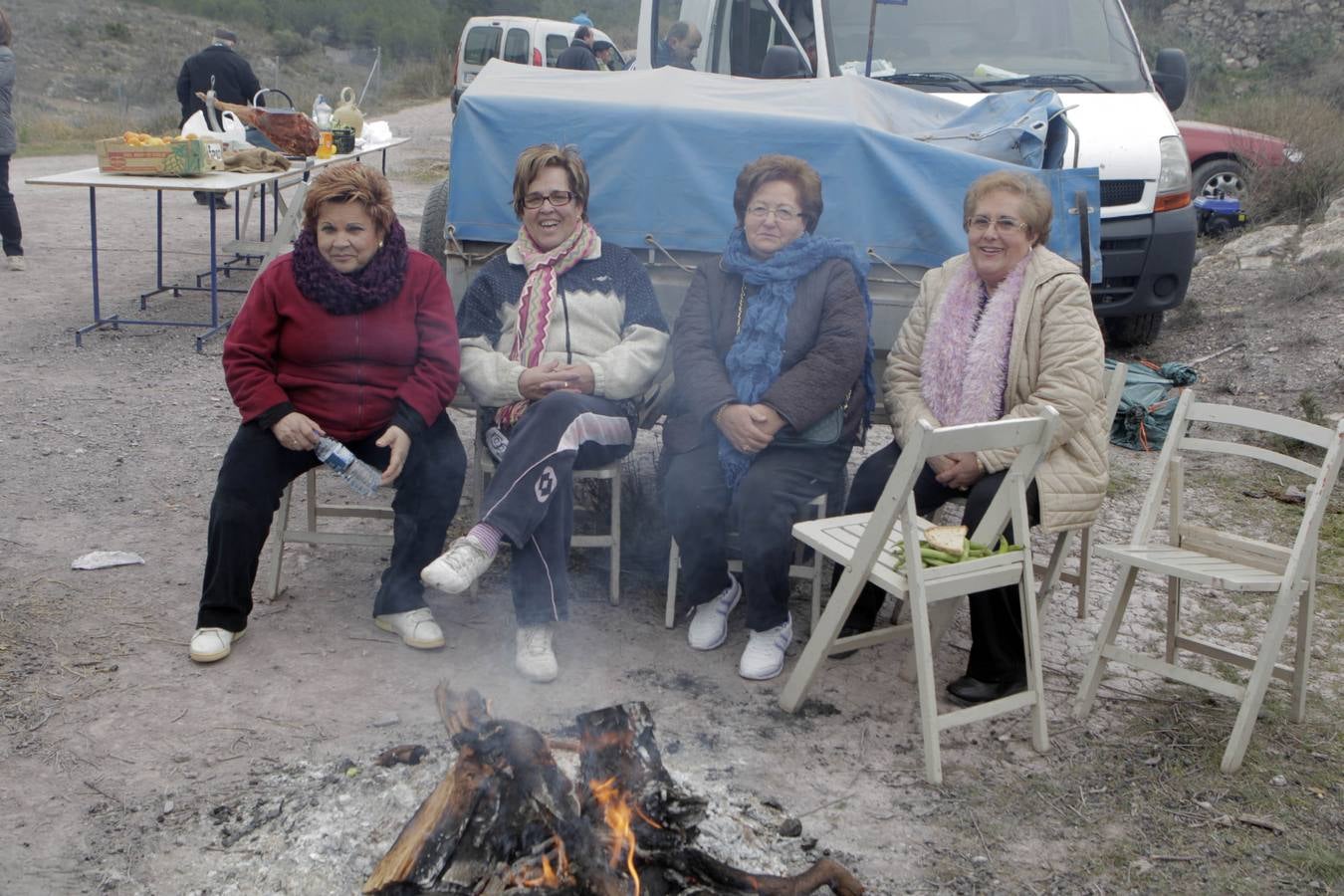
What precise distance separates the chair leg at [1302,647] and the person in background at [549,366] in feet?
7.08

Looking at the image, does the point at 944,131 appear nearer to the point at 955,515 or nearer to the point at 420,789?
the point at 955,515

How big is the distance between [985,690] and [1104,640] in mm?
392

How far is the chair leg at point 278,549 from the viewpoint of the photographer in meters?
4.21

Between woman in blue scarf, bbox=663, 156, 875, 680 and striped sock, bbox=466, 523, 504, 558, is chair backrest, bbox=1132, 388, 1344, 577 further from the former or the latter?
striped sock, bbox=466, 523, 504, 558

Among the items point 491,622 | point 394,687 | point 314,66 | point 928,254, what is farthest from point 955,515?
point 314,66

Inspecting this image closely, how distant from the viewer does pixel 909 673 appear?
3.93 metres

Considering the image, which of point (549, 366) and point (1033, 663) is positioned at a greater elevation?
point (549, 366)

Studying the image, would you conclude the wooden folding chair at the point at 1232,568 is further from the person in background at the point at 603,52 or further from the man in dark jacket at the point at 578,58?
the person in background at the point at 603,52

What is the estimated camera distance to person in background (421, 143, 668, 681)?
3822 millimetres

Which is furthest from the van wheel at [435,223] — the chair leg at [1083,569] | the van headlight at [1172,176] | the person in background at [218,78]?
the person in background at [218,78]

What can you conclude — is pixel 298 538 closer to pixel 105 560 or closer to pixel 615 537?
pixel 105 560

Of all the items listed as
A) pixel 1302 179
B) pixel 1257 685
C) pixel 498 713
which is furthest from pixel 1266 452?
pixel 1302 179

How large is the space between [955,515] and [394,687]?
2.80 m

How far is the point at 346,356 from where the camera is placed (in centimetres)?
389
